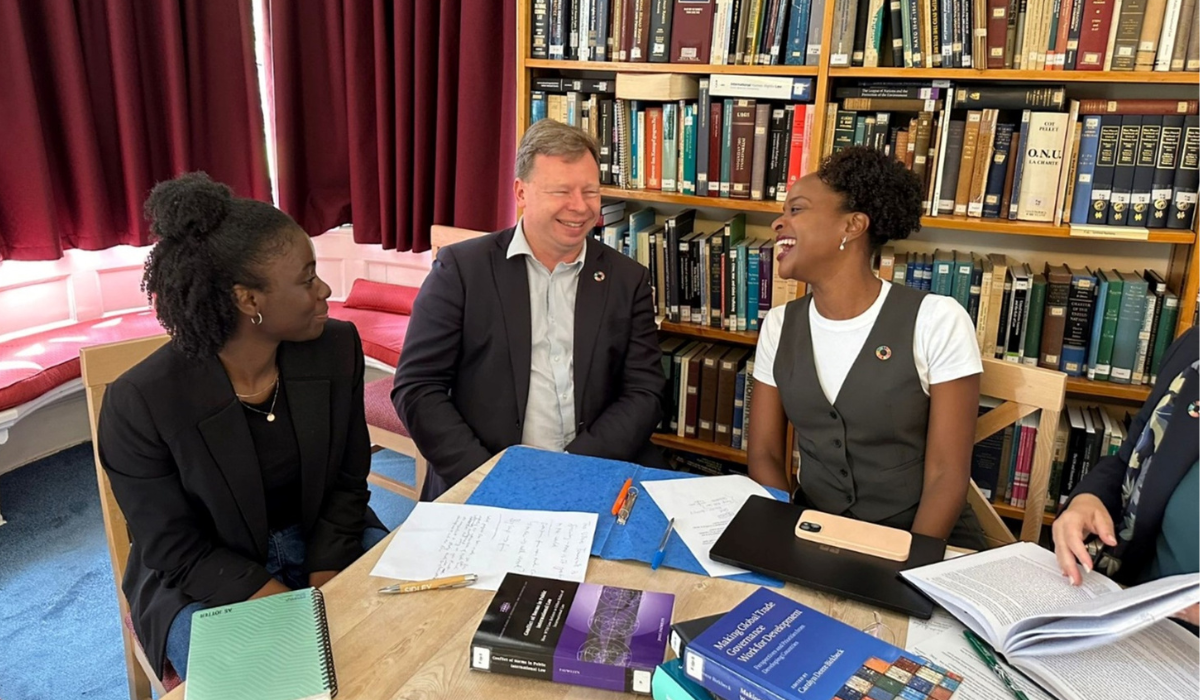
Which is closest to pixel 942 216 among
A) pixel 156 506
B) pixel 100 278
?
pixel 156 506

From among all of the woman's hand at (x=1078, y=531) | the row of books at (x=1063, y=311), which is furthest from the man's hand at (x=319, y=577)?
the row of books at (x=1063, y=311)

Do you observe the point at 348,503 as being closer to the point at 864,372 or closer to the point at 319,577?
the point at 319,577

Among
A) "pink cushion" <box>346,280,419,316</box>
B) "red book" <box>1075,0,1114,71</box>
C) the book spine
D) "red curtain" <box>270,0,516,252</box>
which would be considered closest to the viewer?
the book spine

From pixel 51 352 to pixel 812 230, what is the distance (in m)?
2.69

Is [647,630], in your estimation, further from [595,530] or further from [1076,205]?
[1076,205]

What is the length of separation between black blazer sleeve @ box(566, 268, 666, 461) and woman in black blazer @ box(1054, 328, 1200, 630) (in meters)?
0.96

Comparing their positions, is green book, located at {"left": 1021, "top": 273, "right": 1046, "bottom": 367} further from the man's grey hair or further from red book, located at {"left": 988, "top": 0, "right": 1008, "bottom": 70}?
the man's grey hair

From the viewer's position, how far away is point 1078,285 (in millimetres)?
2252

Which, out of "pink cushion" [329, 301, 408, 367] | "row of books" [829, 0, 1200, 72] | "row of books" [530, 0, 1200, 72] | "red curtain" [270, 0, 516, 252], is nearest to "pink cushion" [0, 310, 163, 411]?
"pink cushion" [329, 301, 408, 367]

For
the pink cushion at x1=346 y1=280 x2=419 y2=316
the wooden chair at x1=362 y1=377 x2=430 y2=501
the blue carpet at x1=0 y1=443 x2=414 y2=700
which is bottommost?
the blue carpet at x1=0 y1=443 x2=414 y2=700

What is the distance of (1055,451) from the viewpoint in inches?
92.4

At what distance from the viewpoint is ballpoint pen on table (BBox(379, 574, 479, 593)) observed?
112 cm

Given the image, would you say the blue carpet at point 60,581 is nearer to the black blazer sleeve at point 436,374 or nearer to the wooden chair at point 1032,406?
the black blazer sleeve at point 436,374

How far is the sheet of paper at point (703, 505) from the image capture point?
1.24m
